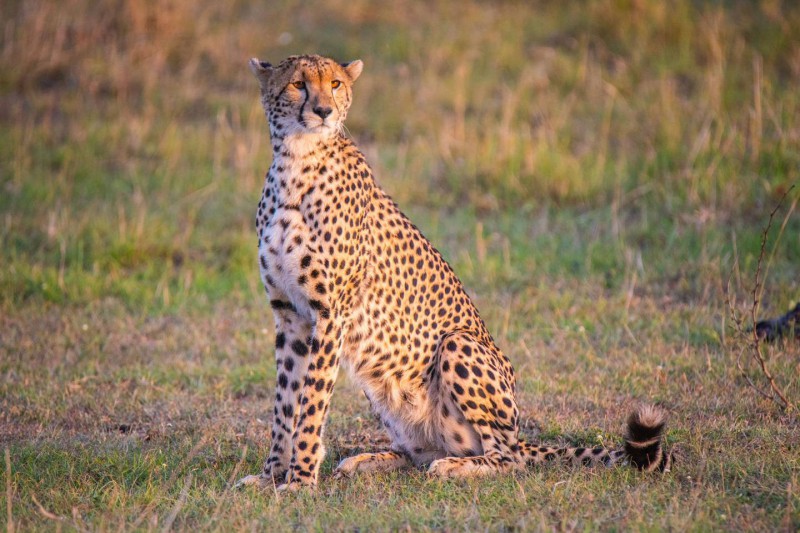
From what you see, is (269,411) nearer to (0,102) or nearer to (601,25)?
(0,102)

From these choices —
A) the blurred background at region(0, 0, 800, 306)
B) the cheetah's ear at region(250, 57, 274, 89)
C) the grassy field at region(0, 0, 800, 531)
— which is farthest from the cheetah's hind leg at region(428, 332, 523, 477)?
the blurred background at region(0, 0, 800, 306)

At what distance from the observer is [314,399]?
3.53 meters

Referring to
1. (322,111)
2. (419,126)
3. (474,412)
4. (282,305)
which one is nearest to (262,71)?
(322,111)

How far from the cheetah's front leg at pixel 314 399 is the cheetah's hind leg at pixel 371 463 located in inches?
6.8

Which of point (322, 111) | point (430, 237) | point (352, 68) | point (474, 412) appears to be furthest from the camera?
point (430, 237)

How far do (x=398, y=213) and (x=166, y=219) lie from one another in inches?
124

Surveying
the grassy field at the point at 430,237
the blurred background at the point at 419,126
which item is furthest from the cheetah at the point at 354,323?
the blurred background at the point at 419,126

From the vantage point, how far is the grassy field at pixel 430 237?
3377 millimetres

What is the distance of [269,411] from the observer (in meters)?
4.41

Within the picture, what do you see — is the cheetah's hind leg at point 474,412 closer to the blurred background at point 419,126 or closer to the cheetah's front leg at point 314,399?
the cheetah's front leg at point 314,399

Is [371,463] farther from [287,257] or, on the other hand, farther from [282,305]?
[287,257]

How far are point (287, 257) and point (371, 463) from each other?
0.84m

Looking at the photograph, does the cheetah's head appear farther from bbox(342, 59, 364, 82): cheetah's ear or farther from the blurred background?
the blurred background

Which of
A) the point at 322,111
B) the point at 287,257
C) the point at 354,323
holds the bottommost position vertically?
the point at 354,323
